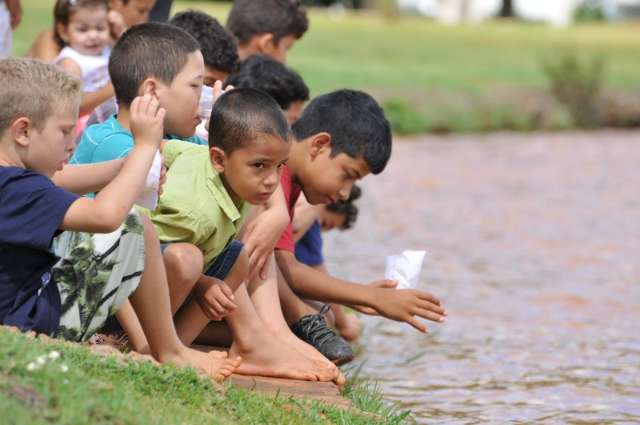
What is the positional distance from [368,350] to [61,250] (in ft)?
9.85

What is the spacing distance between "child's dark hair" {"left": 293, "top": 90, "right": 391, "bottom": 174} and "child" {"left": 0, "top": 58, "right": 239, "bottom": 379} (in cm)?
144

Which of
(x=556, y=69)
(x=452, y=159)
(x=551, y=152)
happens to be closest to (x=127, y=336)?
(x=452, y=159)

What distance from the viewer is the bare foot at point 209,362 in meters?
4.66

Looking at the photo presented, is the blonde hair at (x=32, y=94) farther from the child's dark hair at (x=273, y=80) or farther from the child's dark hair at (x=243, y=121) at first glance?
the child's dark hair at (x=273, y=80)

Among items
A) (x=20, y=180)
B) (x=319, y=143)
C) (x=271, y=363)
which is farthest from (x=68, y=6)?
(x=20, y=180)

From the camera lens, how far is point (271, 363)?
16.8 ft

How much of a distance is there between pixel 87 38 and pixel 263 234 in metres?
2.41

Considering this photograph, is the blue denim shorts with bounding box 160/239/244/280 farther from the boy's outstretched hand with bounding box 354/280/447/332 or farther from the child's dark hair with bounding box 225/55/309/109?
→ the child's dark hair with bounding box 225/55/309/109

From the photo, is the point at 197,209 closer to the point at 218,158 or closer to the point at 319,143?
the point at 218,158

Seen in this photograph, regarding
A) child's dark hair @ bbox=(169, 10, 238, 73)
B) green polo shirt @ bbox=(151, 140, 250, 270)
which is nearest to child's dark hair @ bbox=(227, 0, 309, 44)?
child's dark hair @ bbox=(169, 10, 238, 73)

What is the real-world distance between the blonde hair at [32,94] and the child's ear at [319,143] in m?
1.61

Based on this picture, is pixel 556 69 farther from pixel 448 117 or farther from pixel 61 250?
pixel 61 250


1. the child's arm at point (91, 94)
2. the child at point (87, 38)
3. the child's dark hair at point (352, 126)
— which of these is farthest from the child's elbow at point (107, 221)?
the child at point (87, 38)

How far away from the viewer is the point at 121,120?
5.11 m
